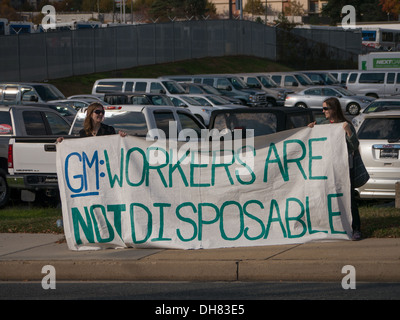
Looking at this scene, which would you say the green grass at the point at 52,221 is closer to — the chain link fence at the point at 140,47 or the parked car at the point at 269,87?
the parked car at the point at 269,87

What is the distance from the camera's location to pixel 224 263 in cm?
801

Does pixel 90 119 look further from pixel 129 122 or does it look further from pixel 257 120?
pixel 129 122

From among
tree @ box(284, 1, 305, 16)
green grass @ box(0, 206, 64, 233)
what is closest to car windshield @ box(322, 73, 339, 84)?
green grass @ box(0, 206, 64, 233)

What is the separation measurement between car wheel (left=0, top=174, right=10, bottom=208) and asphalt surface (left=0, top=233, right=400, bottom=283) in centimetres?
434

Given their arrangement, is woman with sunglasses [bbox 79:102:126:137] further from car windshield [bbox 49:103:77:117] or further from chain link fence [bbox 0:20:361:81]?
chain link fence [bbox 0:20:361:81]

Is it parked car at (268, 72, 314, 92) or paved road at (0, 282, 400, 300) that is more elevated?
parked car at (268, 72, 314, 92)

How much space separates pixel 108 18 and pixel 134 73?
64.4 m

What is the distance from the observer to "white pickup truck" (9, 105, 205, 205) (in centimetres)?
1269

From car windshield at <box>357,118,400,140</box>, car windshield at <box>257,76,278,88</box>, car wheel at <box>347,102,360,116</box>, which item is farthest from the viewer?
car windshield at <box>257,76,278,88</box>

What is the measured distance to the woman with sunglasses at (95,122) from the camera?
31.3 ft

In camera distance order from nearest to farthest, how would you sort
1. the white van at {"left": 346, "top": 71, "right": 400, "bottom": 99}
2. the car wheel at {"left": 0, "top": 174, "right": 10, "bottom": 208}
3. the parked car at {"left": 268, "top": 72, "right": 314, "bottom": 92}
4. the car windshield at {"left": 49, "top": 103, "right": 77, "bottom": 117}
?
the car wheel at {"left": 0, "top": 174, "right": 10, "bottom": 208} → the car windshield at {"left": 49, "top": 103, "right": 77, "bottom": 117} → the white van at {"left": 346, "top": 71, "right": 400, "bottom": 99} → the parked car at {"left": 268, "top": 72, "right": 314, "bottom": 92}

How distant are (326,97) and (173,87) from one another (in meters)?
8.12

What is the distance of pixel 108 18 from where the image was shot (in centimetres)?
11531

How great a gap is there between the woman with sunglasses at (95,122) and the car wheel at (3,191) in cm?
407
